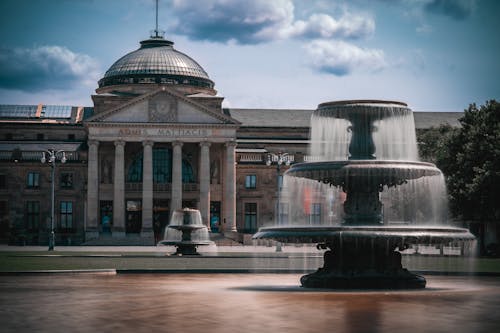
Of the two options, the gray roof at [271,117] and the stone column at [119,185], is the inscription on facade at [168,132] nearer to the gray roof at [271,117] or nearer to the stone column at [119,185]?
the stone column at [119,185]

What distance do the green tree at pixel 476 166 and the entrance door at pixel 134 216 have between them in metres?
49.0

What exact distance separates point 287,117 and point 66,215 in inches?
1334

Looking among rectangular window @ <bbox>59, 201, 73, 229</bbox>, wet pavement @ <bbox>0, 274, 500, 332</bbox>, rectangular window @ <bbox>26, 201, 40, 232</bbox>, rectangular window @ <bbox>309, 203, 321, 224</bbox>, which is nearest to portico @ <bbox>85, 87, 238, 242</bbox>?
rectangular window @ <bbox>59, 201, 73, 229</bbox>

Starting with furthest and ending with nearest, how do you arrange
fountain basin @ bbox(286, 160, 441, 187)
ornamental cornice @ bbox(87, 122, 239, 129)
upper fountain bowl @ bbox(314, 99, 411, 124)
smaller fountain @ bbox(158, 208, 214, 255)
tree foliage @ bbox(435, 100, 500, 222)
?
ornamental cornice @ bbox(87, 122, 239, 129), smaller fountain @ bbox(158, 208, 214, 255), tree foliage @ bbox(435, 100, 500, 222), upper fountain bowl @ bbox(314, 99, 411, 124), fountain basin @ bbox(286, 160, 441, 187)

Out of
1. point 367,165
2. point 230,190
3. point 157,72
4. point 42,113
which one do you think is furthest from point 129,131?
point 367,165

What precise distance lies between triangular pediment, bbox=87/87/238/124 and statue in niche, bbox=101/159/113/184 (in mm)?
6572

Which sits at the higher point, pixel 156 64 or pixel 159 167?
pixel 156 64

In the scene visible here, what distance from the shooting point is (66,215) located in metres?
109

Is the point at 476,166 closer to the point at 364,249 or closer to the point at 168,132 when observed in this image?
the point at 364,249

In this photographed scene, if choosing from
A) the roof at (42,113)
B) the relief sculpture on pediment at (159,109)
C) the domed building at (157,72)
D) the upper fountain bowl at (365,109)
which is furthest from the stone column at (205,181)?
the upper fountain bowl at (365,109)

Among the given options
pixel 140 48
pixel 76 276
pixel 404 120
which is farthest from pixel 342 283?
pixel 140 48

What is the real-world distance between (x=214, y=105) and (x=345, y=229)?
300 ft

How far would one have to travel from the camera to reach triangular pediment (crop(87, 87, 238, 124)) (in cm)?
10412

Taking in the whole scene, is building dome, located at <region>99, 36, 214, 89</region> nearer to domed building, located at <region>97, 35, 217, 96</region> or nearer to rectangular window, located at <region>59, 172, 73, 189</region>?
domed building, located at <region>97, 35, 217, 96</region>
